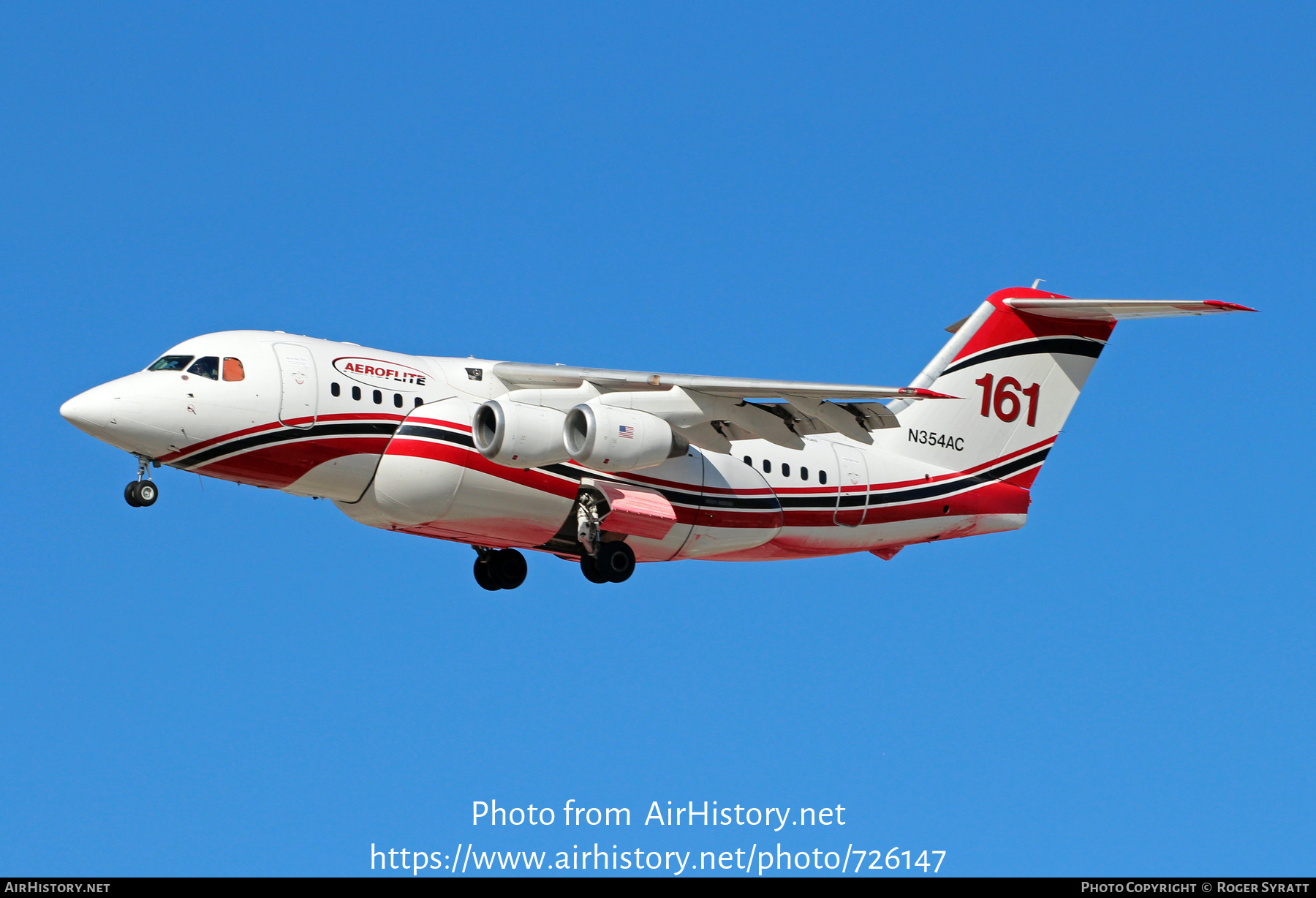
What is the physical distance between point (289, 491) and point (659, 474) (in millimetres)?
3630

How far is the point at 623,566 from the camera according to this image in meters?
15.2

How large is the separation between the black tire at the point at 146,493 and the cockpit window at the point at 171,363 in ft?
3.35

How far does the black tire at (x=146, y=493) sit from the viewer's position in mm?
13766

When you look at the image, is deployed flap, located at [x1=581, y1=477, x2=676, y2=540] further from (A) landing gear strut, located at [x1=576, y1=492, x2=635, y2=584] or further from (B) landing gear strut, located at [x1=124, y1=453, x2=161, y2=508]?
(B) landing gear strut, located at [x1=124, y1=453, x2=161, y2=508]

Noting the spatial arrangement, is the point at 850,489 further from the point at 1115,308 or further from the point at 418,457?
the point at 418,457

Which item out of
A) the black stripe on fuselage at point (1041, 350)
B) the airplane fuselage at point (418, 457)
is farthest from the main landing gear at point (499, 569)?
the black stripe on fuselage at point (1041, 350)

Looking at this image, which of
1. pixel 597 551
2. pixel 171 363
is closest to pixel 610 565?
pixel 597 551

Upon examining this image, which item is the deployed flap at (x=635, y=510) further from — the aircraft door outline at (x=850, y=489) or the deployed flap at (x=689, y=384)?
the aircraft door outline at (x=850, y=489)

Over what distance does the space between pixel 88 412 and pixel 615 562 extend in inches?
199

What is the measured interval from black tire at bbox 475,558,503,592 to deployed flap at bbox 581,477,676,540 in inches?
76.1

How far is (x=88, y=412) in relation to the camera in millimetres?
13453

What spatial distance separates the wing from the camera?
580 inches

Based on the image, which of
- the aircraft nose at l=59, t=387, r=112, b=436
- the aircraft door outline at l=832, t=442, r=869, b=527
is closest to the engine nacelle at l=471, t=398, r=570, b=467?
the aircraft nose at l=59, t=387, r=112, b=436
